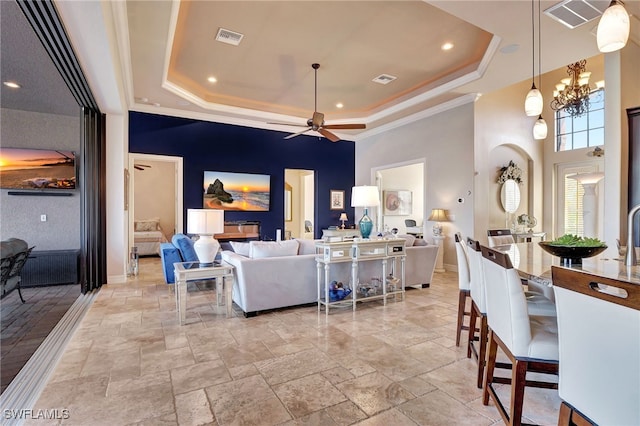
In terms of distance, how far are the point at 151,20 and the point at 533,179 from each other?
315 inches

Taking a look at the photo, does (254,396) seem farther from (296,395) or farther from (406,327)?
(406,327)

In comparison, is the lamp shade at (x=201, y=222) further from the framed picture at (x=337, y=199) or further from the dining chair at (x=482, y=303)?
the framed picture at (x=337, y=199)

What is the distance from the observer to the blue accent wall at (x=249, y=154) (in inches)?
261

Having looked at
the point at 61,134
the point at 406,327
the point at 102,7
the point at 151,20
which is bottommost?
the point at 406,327

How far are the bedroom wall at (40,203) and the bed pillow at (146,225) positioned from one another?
3.68 metres

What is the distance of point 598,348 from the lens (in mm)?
1003

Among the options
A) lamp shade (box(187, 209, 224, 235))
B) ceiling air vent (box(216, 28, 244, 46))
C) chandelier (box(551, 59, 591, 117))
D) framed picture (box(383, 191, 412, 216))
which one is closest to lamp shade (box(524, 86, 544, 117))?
lamp shade (box(187, 209, 224, 235))

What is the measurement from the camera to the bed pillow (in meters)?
8.97

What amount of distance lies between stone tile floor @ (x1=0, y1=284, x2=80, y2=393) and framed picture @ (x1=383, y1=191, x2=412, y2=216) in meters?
7.63

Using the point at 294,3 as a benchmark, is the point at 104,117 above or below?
below

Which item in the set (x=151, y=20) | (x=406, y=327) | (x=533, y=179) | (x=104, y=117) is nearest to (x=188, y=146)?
(x=104, y=117)

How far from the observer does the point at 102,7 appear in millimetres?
2494

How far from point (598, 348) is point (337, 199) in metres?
8.02

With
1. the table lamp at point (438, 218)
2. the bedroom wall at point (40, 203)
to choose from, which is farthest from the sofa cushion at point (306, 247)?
the bedroom wall at point (40, 203)
